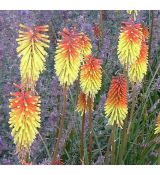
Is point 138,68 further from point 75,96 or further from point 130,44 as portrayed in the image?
point 75,96

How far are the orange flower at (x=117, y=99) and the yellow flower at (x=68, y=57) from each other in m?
0.14

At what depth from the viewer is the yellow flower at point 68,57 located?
1.33 m

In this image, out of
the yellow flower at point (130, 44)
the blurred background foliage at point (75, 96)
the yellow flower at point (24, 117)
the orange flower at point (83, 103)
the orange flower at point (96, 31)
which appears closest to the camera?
the yellow flower at point (24, 117)

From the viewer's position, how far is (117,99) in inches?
56.1

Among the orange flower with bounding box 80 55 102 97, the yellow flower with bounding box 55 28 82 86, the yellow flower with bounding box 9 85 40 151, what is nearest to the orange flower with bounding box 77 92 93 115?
the orange flower with bounding box 80 55 102 97

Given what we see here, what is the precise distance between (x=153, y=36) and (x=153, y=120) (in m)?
0.40

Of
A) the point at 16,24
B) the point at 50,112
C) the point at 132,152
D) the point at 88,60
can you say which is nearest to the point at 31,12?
the point at 16,24

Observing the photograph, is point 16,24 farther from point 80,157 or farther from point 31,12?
point 80,157

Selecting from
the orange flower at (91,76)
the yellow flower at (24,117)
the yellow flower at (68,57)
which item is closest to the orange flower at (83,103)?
the orange flower at (91,76)

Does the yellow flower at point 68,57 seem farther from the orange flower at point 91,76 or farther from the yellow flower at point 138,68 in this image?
the yellow flower at point 138,68

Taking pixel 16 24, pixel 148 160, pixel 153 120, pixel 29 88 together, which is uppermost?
pixel 16 24

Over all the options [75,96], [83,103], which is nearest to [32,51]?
[83,103]

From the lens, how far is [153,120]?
1792 mm

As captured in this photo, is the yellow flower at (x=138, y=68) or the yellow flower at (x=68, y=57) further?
the yellow flower at (x=138, y=68)
